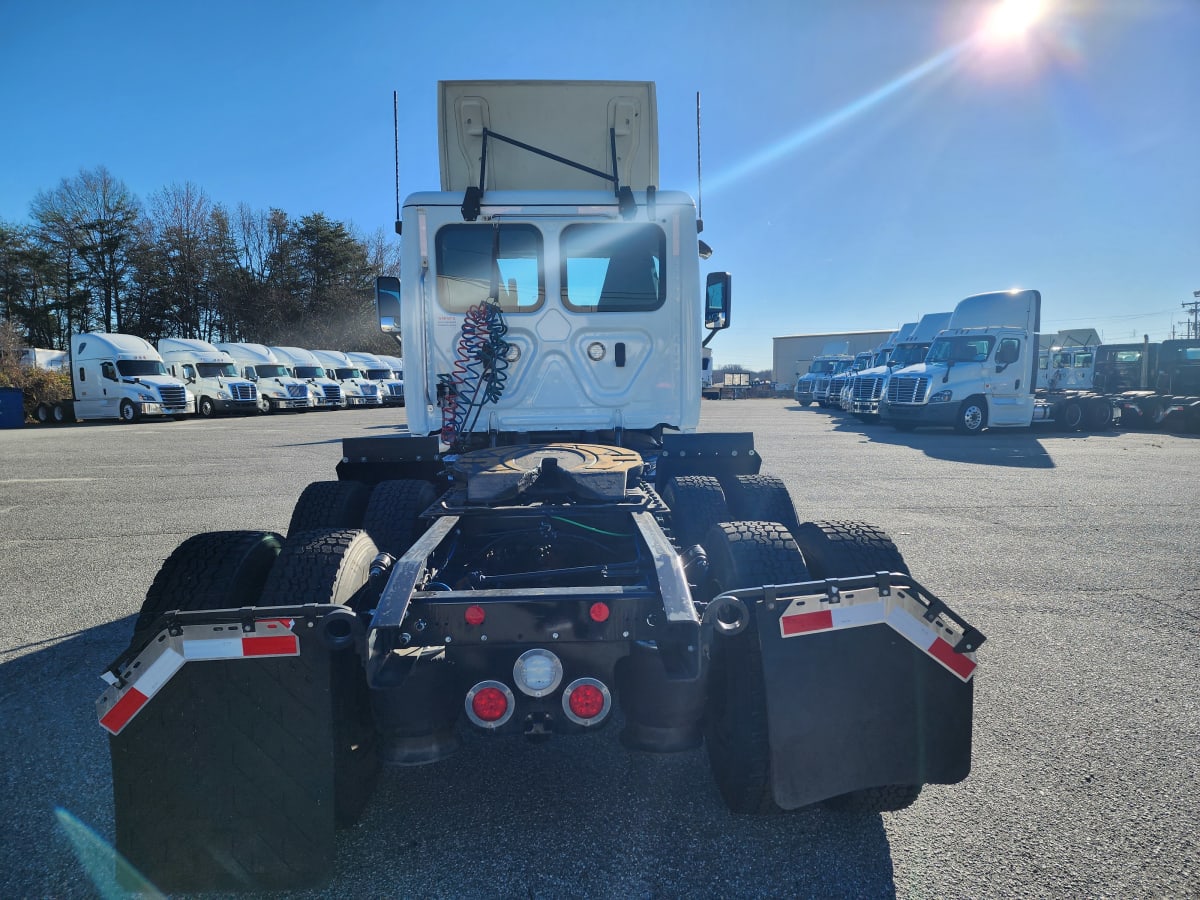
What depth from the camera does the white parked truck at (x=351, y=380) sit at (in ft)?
121

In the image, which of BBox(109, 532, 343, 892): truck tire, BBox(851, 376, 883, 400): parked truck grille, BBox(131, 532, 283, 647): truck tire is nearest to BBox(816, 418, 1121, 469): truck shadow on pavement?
BBox(851, 376, 883, 400): parked truck grille

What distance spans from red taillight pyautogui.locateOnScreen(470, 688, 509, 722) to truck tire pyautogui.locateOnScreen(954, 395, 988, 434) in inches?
732

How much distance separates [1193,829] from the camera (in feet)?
7.79

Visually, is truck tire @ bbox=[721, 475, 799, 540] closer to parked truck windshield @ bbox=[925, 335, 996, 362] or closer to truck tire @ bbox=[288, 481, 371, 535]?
truck tire @ bbox=[288, 481, 371, 535]

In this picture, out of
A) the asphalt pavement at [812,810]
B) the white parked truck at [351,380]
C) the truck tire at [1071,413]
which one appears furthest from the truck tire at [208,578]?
the white parked truck at [351,380]

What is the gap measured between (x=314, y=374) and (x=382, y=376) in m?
5.67

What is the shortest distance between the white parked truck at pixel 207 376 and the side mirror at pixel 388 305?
88.2ft

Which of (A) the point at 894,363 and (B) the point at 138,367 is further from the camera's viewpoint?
(B) the point at 138,367

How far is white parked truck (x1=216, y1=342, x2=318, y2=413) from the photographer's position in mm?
31375

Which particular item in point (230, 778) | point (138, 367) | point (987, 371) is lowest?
point (230, 778)

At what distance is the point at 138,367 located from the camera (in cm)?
2562

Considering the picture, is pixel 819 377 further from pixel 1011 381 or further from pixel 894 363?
pixel 1011 381

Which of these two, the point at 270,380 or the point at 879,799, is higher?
the point at 270,380

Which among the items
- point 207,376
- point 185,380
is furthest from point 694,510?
point 207,376
